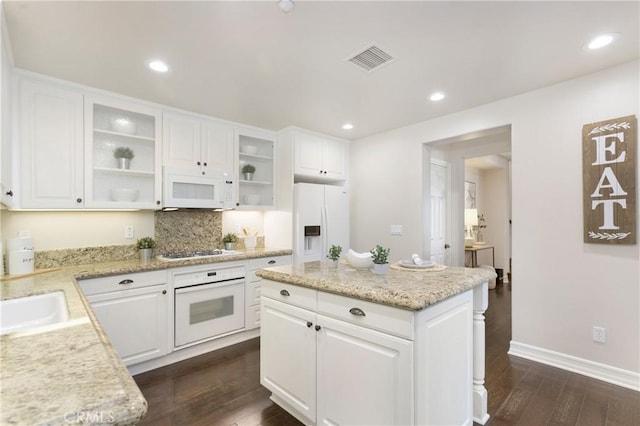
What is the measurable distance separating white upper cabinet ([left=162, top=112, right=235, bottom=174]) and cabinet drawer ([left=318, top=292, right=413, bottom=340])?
7.45 feet

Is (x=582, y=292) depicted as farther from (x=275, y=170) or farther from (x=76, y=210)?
(x=76, y=210)

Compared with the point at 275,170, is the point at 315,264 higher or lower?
lower

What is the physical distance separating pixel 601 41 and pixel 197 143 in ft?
11.5

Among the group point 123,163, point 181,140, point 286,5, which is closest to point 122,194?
point 123,163

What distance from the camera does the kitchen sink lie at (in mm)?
1445

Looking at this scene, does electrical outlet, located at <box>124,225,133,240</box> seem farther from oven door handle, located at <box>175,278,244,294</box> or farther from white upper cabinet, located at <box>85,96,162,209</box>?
oven door handle, located at <box>175,278,244,294</box>

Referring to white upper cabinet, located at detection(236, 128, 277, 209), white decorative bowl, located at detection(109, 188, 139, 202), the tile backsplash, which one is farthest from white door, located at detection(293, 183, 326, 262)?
white decorative bowl, located at detection(109, 188, 139, 202)

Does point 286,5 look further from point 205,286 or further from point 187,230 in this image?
point 187,230

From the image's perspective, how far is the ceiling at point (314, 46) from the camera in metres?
1.69

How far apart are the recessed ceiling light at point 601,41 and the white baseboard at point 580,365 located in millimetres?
2443

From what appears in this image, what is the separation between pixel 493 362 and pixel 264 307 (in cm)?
219

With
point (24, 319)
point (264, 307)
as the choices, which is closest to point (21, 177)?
point (24, 319)

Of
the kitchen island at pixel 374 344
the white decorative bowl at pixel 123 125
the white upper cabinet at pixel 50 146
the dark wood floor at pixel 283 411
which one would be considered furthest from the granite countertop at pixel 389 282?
the white decorative bowl at pixel 123 125

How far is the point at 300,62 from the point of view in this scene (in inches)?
87.7
